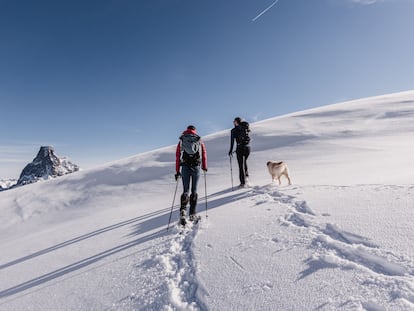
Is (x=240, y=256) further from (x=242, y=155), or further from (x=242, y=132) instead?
(x=242, y=132)

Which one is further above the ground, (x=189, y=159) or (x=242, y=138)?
(x=242, y=138)

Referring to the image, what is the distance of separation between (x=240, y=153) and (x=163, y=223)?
3578 millimetres

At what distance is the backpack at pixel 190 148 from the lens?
5.30m

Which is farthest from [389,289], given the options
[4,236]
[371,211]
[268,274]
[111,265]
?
[4,236]

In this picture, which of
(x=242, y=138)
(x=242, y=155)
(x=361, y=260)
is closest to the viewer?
(x=361, y=260)

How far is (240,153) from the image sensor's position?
302 inches

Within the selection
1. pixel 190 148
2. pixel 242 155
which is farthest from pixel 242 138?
pixel 190 148

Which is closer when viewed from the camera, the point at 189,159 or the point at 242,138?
the point at 189,159

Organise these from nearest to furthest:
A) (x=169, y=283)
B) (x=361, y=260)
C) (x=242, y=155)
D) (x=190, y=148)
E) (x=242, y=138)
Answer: (x=361, y=260) → (x=169, y=283) → (x=190, y=148) → (x=242, y=138) → (x=242, y=155)

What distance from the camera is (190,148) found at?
5281 mm

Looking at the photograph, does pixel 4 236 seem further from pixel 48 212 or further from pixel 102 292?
pixel 102 292

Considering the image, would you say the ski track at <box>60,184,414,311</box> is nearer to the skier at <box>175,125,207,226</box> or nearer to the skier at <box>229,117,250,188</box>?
the skier at <box>175,125,207,226</box>

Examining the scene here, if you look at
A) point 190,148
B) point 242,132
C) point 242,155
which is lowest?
point 242,155

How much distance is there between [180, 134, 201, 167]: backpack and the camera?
5297mm
